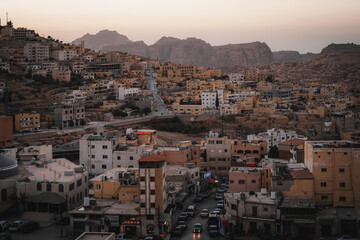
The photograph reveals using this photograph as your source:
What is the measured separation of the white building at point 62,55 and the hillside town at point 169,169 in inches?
601

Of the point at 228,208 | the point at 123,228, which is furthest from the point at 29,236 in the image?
the point at 228,208

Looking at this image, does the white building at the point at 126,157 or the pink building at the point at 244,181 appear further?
the white building at the point at 126,157

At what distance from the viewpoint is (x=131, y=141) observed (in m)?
30.0

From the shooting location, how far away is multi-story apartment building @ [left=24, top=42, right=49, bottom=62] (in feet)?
226

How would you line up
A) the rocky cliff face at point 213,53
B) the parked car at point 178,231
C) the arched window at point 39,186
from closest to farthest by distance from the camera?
the parked car at point 178,231 → the arched window at point 39,186 → the rocky cliff face at point 213,53

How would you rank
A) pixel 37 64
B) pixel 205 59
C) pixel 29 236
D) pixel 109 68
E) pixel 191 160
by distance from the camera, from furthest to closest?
pixel 205 59
pixel 109 68
pixel 37 64
pixel 191 160
pixel 29 236

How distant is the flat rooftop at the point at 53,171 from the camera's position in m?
22.2

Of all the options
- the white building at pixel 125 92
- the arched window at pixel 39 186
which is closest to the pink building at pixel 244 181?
the arched window at pixel 39 186

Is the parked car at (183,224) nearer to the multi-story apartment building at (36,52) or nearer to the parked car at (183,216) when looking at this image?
the parked car at (183,216)

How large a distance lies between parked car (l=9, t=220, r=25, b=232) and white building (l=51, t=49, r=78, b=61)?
183 ft

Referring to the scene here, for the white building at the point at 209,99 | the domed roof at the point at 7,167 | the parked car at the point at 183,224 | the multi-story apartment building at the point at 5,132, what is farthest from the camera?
the white building at the point at 209,99

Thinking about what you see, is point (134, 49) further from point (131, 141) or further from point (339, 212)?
point (339, 212)

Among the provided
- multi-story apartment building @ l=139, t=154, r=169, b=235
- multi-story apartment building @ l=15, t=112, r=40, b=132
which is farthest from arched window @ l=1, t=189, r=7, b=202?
multi-story apartment building @ l=15, t=112, r=40, b=132

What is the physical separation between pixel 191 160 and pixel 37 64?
143 ft
